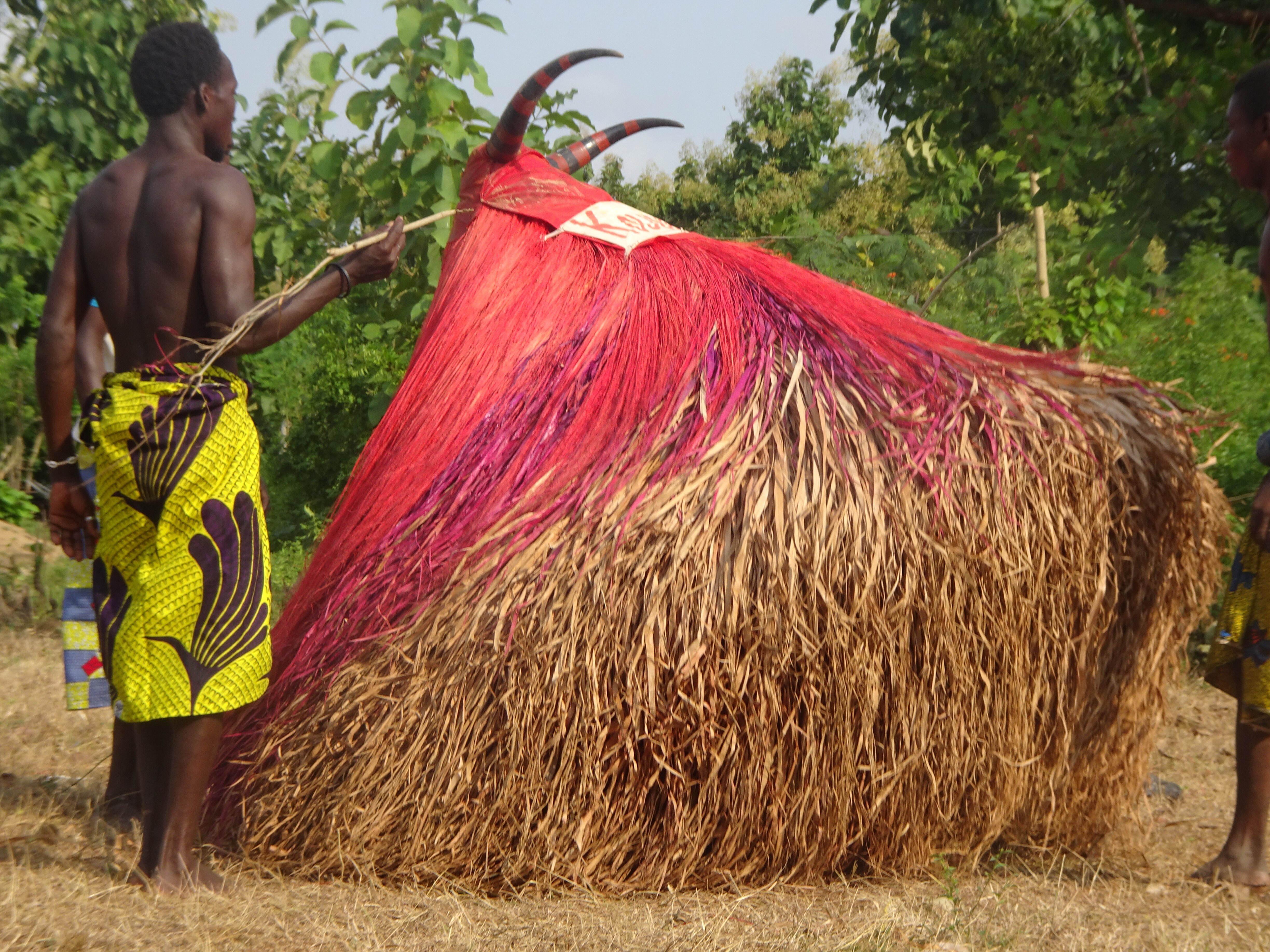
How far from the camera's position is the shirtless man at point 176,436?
7.77ft

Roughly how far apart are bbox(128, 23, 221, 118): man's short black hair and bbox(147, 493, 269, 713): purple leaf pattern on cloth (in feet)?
2.95

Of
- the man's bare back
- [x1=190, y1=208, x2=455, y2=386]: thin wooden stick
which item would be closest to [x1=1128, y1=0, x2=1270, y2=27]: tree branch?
[x1=190, y1=208, x2=455, y2=386]: thin wooden stick

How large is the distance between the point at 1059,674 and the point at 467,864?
4.38 ft

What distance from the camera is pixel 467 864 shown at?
236cm

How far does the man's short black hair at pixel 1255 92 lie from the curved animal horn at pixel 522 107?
5.13 feet

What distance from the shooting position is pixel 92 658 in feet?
9.78

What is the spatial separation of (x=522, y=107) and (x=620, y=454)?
3.58ft

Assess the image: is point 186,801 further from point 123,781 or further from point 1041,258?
point 1041,258

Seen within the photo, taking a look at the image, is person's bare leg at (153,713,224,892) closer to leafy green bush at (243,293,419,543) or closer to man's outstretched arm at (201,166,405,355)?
man's outstretched arm at (201,166,405,355)

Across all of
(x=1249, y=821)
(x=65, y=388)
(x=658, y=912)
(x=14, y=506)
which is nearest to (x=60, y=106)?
(x=14, y=506)

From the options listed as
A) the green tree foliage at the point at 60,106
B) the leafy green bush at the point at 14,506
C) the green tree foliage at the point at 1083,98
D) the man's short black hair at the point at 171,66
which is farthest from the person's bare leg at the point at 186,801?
the green tree foliage at the point at 60,106

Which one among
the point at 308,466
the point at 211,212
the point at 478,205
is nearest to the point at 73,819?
the point at 211,212

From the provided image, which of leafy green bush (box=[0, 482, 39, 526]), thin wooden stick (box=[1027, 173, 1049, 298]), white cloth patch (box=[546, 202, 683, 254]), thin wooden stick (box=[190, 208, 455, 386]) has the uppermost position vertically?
thin wooden stick (box=[1027, 173, 1049, 298])

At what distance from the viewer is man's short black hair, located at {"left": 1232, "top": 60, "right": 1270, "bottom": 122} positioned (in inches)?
99.7
